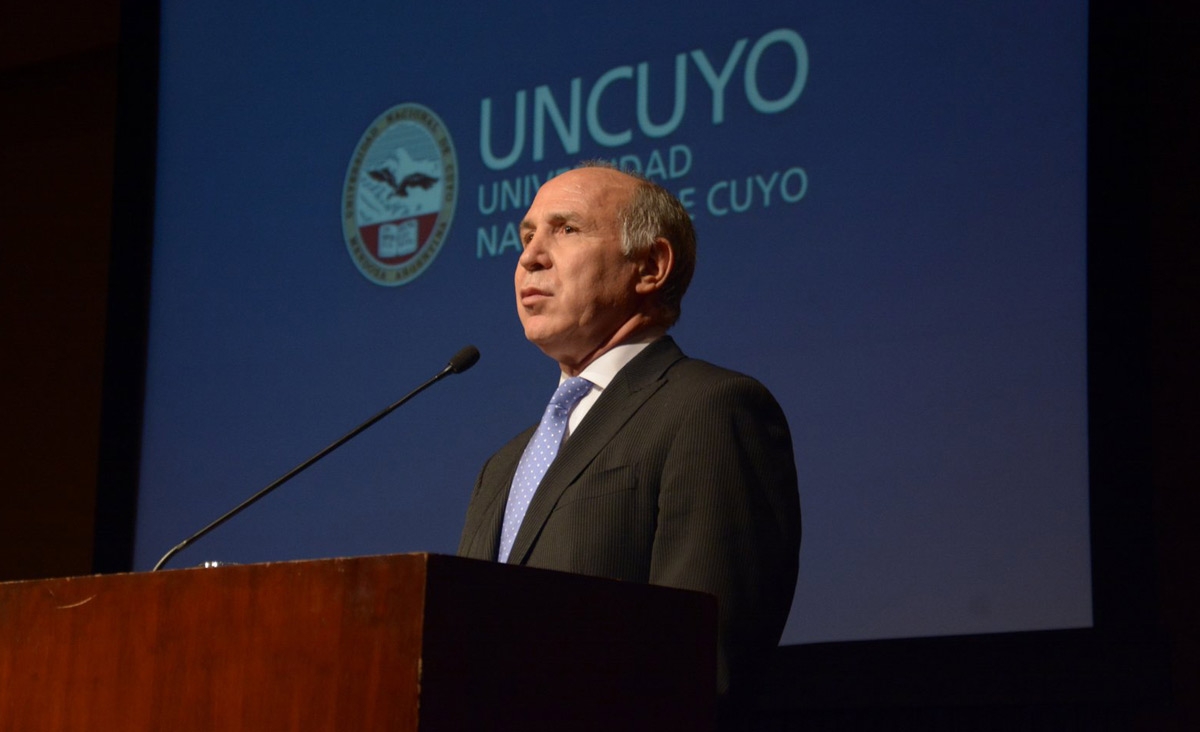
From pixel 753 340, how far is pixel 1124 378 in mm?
820

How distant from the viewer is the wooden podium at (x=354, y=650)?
1168 mm

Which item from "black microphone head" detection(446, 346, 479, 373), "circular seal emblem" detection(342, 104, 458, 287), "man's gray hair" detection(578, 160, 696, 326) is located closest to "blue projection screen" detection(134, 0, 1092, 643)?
"circular seal emblem" detection(342, 104, 458, 287)

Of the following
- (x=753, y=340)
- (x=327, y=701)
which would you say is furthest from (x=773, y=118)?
(x=327, y=701)

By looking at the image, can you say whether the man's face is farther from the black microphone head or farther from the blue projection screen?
the blue projection screen

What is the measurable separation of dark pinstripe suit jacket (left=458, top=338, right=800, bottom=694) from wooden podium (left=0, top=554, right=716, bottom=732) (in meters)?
0.34

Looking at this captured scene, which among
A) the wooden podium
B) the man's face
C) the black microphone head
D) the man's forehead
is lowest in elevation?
the wooden podium

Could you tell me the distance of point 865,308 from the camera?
3.21 metres

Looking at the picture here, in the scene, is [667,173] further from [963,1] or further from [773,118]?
[963,1]

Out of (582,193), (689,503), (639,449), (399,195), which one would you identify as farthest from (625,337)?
(399,195)

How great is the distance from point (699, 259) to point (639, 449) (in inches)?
61.4

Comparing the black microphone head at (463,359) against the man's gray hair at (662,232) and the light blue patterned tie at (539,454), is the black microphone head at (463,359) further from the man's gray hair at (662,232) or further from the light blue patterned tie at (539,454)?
the man's gray hair at (662,232)

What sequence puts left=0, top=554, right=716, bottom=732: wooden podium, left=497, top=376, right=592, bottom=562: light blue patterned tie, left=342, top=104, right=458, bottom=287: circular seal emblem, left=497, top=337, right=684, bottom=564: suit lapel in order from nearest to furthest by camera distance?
left=0, top=554, right=716, bottom=732: wooden podium
left=497, top=337, right=684, bottom=564: suit lapel
left=497, top=376, right=592, bottom=562: light blue patterned tie
left=342, top=104, right=458, bottom=287: circular seal emblem

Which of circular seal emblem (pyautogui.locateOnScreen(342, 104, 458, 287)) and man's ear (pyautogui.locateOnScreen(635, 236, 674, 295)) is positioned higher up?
circular seal emblem (pyautogui.locateOnScreen(342, 104, 458, 287))

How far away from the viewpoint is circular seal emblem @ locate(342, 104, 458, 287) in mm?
4023
